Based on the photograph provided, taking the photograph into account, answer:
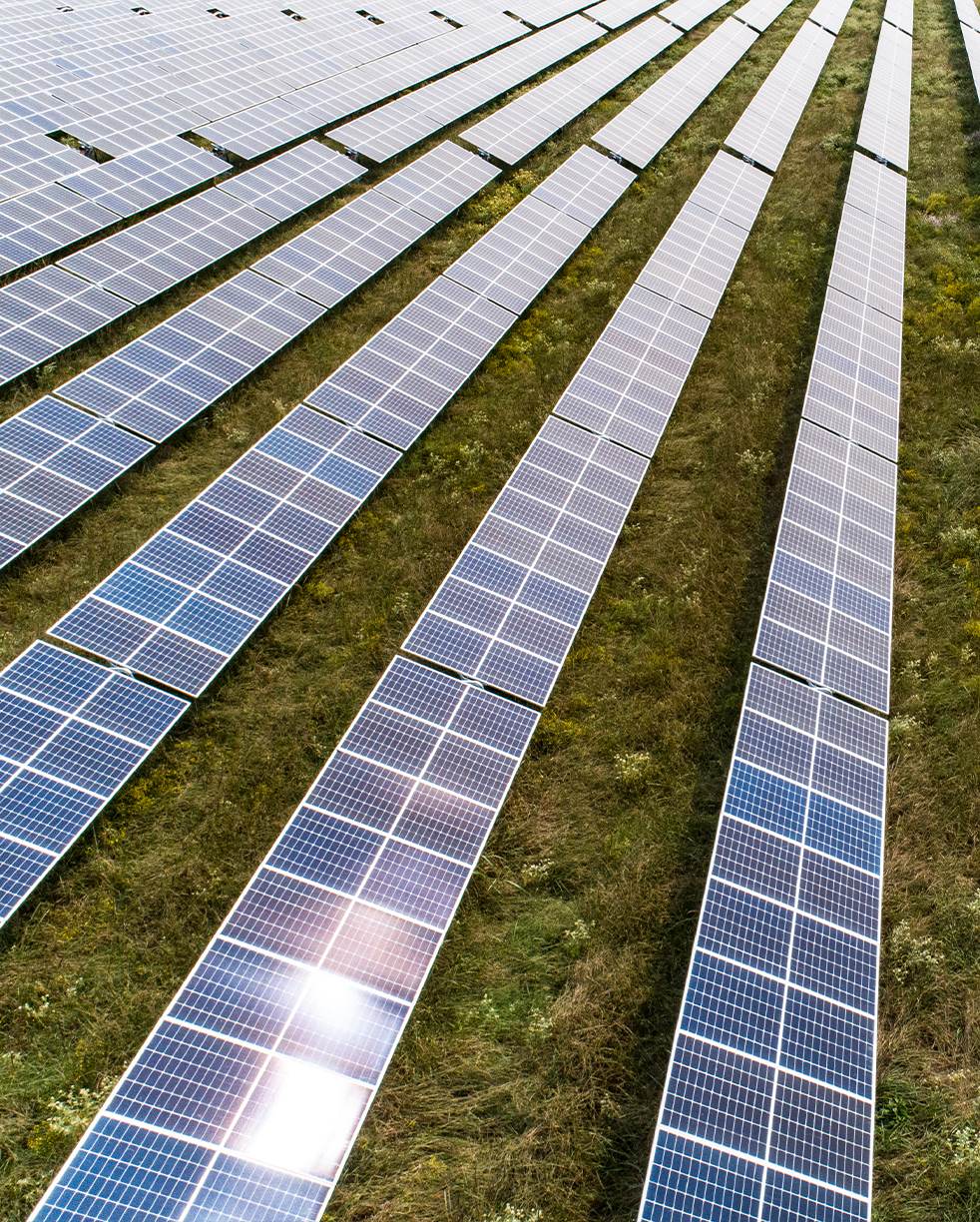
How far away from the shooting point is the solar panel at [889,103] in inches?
1166

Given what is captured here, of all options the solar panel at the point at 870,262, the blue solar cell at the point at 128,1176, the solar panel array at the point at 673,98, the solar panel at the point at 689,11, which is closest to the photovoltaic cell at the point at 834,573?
the solar panel at the point at 870,262

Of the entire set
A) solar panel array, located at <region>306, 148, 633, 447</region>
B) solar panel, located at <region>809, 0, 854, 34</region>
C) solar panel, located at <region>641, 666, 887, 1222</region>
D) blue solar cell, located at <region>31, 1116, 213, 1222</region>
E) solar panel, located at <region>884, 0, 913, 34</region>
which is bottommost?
blue solar cell, located at <region>31, 1116, 213, 1222</region>

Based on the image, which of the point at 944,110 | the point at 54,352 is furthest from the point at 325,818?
the point at 944,110

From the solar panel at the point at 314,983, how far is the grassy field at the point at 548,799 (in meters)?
1.05

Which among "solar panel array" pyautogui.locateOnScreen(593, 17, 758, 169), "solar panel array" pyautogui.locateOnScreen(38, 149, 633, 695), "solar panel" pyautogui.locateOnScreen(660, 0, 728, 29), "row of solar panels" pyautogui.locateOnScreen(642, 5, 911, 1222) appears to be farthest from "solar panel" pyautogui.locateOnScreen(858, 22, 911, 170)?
"solar panel array" pyautogui.locateOnScreen(38, 149, 633, 695)

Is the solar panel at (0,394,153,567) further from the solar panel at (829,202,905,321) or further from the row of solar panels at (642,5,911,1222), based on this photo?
the solar panel at (829,202,905,321)

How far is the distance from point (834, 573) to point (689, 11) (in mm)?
39505

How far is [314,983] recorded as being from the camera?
923 cm

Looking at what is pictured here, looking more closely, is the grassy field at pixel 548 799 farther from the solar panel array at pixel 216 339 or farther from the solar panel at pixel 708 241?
the solar panel at pixel 708 241

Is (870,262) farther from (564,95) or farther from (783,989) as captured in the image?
(783,989)

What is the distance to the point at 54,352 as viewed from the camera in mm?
16219

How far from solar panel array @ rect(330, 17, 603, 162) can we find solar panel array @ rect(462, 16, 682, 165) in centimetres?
118

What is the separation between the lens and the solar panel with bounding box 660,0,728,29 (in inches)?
1519

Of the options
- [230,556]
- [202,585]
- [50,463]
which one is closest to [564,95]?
[50,463]
